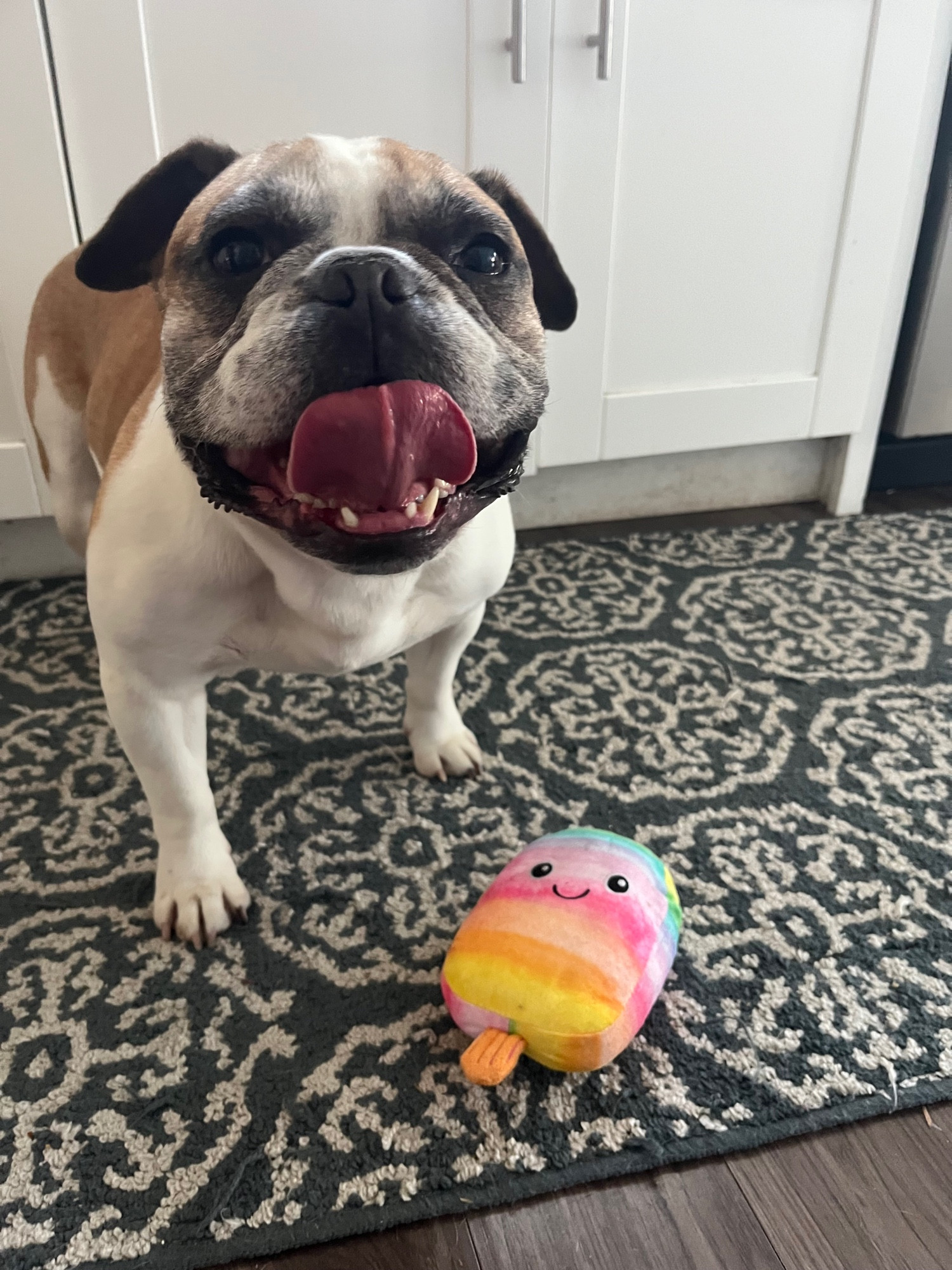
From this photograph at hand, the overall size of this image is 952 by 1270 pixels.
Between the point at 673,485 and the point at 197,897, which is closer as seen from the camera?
the point at 197,897

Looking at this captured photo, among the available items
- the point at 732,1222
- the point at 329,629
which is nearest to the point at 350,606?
the point at 329,629

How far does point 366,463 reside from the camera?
0.69 m

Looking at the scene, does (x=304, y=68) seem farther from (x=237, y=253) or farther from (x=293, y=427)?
(x=293, y=427)

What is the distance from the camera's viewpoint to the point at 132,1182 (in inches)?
32.1

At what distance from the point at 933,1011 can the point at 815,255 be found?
168cm

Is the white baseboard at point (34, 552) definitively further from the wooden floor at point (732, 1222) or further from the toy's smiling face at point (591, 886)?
the wooden floor at point (732, 1222)

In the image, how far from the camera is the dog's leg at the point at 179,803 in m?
1.00

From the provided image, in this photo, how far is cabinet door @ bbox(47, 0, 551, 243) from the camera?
1538 mm

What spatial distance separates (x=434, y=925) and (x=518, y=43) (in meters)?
1.55

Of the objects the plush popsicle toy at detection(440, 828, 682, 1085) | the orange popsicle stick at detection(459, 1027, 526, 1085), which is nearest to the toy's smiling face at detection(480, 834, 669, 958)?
the plush popsicle toy at detection(440, 828, 682, 1085)

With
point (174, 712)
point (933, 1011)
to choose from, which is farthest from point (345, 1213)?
point (933, 1011)

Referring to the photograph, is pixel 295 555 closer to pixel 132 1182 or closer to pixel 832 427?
pixel 132 1182

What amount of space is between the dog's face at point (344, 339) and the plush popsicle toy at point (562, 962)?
0.38m

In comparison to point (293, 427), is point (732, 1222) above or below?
below
